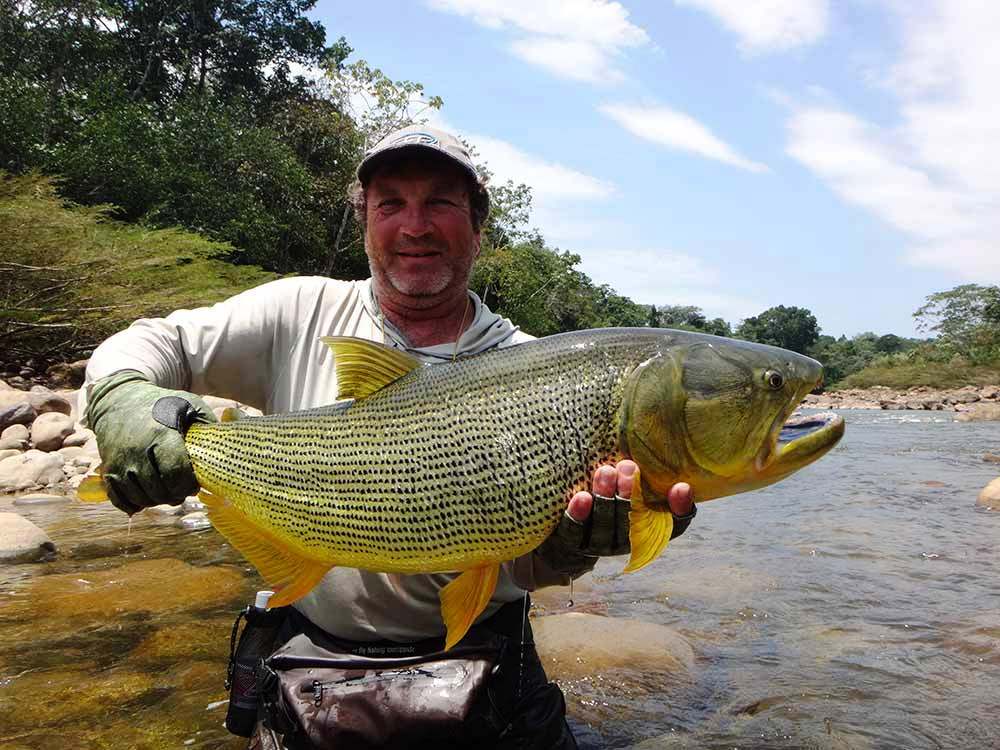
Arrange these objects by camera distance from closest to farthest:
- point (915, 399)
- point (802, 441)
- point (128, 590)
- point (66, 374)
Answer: point (802, 441) < point (128, 590) < point (66, 374) < point (915, 399)

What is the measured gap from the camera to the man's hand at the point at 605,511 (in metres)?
2.09

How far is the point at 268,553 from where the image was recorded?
2369 mm

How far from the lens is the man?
90.7 inches

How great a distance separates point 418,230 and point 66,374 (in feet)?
59.3

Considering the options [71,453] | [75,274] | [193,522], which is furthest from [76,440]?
[75,274]

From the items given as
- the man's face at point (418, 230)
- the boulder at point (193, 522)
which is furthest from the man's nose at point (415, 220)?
the boulder at point (193, 522)

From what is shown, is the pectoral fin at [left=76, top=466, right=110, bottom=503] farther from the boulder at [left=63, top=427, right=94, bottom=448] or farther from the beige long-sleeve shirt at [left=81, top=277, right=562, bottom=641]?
the boulder at [left=63, top=427, right=94, bottom=448]

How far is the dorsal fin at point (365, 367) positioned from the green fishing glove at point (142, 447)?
49 cm

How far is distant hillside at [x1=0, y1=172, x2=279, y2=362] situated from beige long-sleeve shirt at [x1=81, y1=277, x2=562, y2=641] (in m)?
15.6

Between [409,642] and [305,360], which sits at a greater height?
[305,360]

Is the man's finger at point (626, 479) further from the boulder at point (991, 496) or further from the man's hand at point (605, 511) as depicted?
the boulder at point (991, 496)

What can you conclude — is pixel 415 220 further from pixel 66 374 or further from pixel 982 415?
pixel 982 415

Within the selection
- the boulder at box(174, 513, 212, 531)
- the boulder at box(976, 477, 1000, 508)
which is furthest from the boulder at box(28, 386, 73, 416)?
the boulder at box(976, 477, 1000, 508)

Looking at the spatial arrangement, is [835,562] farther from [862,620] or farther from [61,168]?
[61,168]
